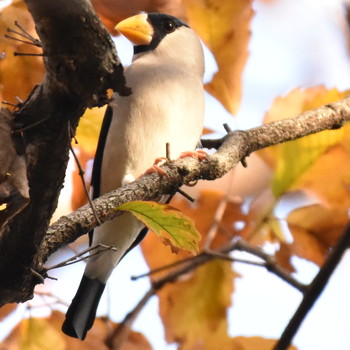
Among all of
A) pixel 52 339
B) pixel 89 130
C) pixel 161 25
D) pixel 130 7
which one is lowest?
pixel 52 339

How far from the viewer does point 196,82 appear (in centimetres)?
351

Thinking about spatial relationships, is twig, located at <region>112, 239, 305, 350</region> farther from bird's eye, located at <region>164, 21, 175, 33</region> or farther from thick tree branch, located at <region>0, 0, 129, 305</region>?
bird's eye, located at <region>164, 21, 175, 33</region>

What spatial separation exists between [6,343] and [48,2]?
1753 millimetres

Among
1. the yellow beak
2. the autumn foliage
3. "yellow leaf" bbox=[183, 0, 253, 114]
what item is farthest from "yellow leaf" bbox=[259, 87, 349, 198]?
the yellow beak

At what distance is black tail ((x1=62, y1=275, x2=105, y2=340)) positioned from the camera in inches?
115

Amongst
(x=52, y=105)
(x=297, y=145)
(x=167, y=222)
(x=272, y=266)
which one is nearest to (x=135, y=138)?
(x=297, y=145)

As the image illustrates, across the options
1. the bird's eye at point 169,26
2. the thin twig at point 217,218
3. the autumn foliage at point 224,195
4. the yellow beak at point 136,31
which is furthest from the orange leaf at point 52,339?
the bird's eye at point 169,26

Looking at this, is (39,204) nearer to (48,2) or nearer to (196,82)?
(48,2)

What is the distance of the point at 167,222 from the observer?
5.84 ft

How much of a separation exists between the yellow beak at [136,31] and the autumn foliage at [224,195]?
0.92 metres

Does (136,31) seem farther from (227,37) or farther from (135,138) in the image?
(227,37)

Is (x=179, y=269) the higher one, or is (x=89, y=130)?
(x=89, y=130)

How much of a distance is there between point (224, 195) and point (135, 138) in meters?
0.52

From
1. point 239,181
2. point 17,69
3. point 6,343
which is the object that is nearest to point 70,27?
point 17,69
